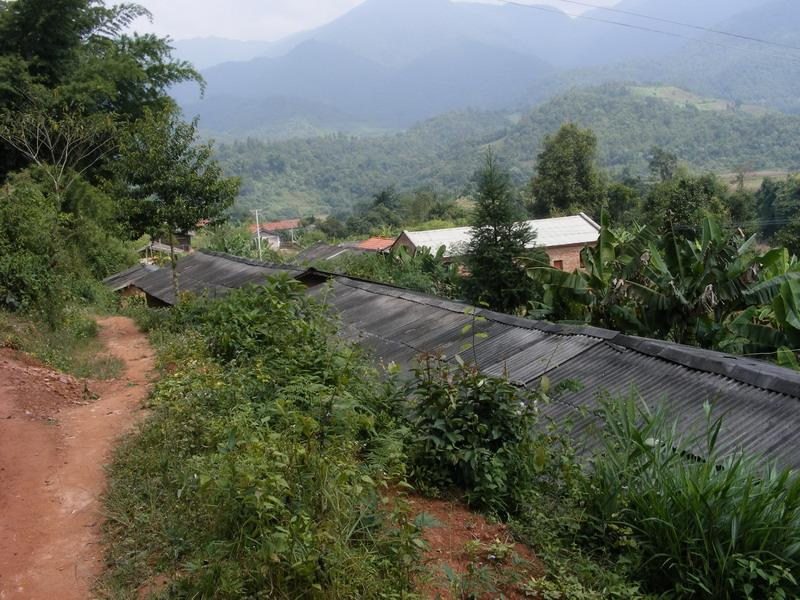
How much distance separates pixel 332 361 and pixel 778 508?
11.6 ft

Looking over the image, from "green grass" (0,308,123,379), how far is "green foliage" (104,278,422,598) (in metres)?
4.22

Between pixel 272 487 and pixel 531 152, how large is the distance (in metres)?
127

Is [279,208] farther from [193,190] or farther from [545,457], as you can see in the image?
[545,457]

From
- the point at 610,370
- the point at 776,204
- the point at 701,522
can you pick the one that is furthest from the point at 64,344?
the point at 776,204

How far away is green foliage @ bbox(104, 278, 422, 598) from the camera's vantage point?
3.33m

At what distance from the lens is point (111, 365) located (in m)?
10.6

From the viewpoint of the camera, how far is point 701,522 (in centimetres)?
377

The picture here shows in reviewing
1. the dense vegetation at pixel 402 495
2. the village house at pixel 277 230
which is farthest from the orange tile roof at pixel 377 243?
the dense vegetation at pixel 402 495

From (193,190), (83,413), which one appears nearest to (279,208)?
(193,190)

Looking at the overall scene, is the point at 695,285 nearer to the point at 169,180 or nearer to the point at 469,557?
the point at 469,557

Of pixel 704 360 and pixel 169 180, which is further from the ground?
pixel 169 180

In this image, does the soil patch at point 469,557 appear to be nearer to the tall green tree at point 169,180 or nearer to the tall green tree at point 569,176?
the tall green tree at point 169,180

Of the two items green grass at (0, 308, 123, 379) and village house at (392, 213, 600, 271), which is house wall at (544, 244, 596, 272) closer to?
village house at (392, 213, 600, 271)

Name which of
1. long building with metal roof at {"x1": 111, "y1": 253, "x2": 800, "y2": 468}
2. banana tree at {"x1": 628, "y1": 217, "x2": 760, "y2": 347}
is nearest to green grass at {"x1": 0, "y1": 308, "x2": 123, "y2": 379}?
long building with metal roof at {"x1": 111, "y1": 253, "x2": 800, "y2": 468}
